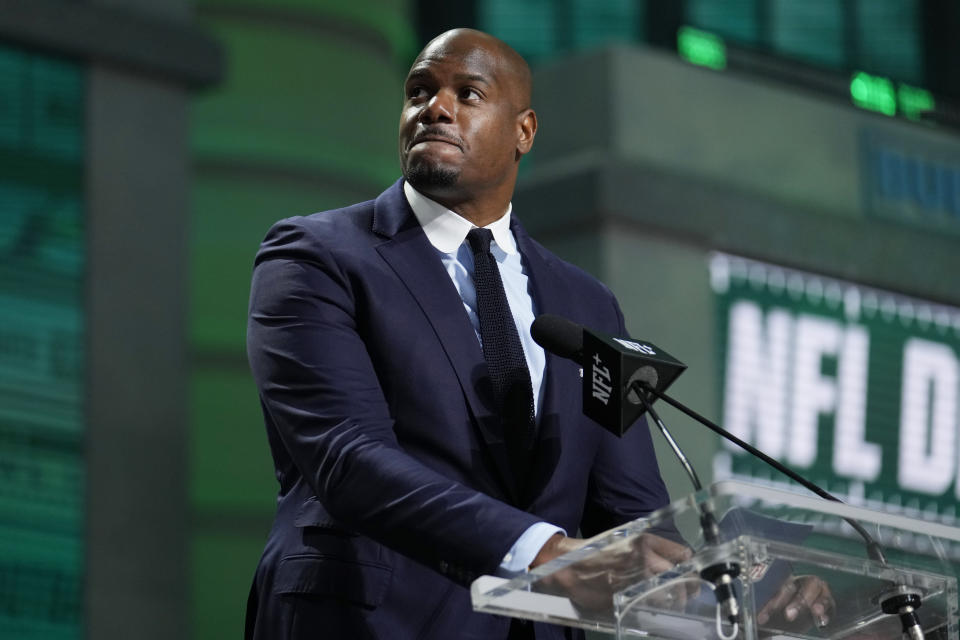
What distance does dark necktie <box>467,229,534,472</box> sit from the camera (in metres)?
2.33

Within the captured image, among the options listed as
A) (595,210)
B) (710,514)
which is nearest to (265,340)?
(710,514)

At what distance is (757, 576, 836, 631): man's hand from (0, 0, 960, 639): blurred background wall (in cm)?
500

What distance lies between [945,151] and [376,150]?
2.74 metres

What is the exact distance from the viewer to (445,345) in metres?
2.32

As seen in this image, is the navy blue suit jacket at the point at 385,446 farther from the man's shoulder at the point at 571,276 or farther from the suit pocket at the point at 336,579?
the man's shoulder at the point at 571,276

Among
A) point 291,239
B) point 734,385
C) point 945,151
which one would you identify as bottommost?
point 734,385

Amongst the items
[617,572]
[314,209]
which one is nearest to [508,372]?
[617,572]

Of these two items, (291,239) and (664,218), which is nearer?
(291,239)

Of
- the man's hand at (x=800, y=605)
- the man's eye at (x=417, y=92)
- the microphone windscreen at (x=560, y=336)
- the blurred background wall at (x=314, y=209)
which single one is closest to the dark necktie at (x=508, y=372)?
the microphone windscreen at (x=560, y=336)

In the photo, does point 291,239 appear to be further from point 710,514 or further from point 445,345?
point 710,514

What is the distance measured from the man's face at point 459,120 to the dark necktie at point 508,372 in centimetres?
19

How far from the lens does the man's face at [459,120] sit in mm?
2514

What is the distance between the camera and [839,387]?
7.57 meters

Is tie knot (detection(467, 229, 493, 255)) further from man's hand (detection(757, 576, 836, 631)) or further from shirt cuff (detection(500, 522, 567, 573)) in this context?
man's hand (detection(757, 576, 836, 631))
